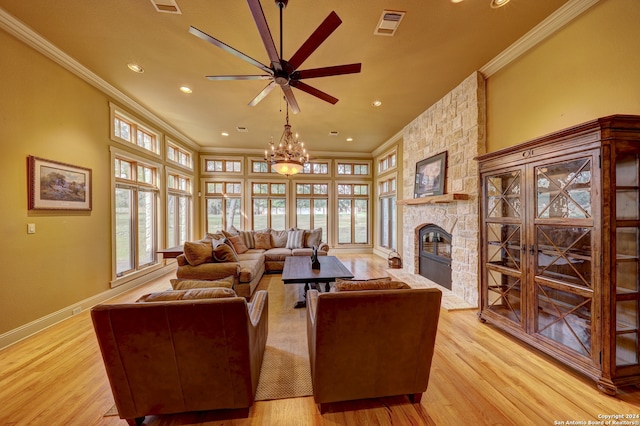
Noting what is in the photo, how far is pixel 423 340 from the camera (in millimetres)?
1625

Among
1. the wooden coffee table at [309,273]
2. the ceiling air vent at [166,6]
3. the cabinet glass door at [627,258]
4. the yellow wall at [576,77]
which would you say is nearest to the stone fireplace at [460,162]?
the yellow wall at [576,77]

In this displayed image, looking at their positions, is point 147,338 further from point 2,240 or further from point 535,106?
point 535,106

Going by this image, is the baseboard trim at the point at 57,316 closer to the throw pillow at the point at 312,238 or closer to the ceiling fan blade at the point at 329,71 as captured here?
the throw pillow at the point at 312,238

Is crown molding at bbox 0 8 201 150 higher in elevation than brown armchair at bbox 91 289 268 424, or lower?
higher

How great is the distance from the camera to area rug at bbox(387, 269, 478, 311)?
3408 millimetres

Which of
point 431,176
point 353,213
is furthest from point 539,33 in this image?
point 353,213

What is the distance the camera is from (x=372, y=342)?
5.13 ft


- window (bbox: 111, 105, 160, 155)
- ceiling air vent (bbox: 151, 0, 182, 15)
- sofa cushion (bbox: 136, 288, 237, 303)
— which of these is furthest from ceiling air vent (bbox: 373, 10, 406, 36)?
window (bbox: 111, 105, 160, 155)

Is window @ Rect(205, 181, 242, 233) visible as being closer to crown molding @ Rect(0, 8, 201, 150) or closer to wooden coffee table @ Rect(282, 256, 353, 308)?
crown molding @ Rect(0, 8, 201, 150)

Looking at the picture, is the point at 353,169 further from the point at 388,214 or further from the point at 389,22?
the point at 389,22

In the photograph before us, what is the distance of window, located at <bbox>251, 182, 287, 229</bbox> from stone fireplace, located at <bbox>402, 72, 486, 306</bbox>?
436 cm

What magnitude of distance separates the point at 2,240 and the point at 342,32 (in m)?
4.31

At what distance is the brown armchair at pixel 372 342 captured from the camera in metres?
1.49

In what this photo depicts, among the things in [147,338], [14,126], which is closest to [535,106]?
[147,338]
